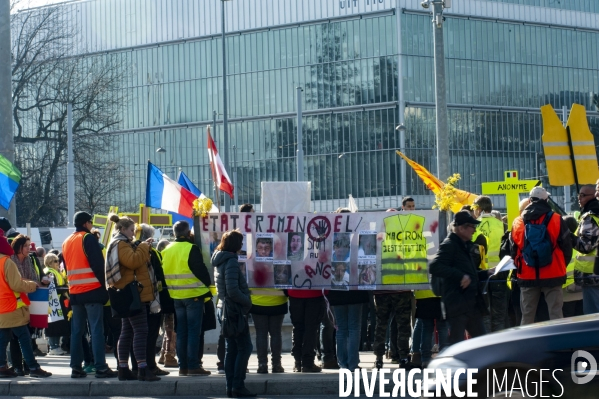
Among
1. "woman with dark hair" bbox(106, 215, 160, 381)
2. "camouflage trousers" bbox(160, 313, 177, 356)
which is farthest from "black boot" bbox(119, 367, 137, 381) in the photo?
"camouflage trousers" bbox(160, 313, 177, 356)

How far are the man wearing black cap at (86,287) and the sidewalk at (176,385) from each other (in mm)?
326

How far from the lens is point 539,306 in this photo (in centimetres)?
1203

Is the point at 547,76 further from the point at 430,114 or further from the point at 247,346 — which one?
the point at 247,346

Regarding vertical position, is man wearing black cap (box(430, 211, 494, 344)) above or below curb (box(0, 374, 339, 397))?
above

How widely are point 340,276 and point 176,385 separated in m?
2.41

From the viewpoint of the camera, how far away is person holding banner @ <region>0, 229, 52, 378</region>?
13414mm


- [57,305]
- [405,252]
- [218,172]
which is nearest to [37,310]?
[57,305]

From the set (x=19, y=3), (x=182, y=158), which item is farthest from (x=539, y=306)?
(x=182, y=158)

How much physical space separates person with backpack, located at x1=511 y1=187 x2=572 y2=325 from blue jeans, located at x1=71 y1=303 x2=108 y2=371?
5224 mm

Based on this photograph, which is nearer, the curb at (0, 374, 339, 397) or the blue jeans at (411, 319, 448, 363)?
the curb at (0, 374, 339, 397)

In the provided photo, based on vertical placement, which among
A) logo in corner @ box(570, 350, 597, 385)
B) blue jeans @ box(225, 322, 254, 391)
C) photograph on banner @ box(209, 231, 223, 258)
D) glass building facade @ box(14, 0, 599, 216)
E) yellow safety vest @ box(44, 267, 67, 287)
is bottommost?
blue jeans @ box(225, 322, 254, 391)

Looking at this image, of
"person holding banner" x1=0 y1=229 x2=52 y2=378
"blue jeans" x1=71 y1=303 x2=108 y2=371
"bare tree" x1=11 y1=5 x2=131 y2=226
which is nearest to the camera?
"blue jeans" x1=71 y1=303 x2=108 y2=371

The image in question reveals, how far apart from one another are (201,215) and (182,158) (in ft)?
187

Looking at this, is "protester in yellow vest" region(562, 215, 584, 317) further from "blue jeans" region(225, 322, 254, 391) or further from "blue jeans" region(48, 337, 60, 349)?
"blue jeans" region(48, 337, 60, 349)
